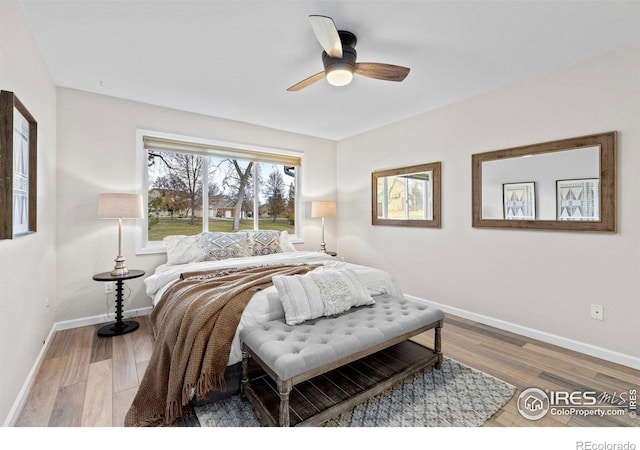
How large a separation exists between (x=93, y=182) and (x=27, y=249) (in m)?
1.46

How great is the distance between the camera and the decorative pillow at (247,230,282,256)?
385 cm

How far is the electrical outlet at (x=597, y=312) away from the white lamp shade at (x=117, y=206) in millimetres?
4270

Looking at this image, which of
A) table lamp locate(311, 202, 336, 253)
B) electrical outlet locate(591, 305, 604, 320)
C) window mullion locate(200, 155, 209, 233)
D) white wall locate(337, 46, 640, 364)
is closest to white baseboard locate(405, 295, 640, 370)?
white wall locate(337, 46, 640, 364)

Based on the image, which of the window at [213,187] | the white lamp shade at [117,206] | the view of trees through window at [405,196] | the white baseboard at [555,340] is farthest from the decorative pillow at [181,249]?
the white baseboard at [555,340]

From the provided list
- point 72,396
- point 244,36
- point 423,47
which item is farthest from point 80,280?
point 423,47

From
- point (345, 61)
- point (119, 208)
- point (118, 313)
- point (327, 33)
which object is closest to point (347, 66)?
point (345, 61)

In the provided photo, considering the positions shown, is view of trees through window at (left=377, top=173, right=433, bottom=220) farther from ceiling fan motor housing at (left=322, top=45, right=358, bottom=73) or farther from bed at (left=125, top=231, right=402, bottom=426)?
ceiling fan motor housing at (left=322, top=45, right=358, bottom=73)

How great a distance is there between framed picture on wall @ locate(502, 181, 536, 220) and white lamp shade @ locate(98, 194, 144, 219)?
376 centimetres

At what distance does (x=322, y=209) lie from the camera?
186 inches

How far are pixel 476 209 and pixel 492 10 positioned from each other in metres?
1.95

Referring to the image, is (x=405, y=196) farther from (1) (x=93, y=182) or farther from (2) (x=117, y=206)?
(1) (x=93, y=182)

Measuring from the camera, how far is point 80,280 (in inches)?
128
